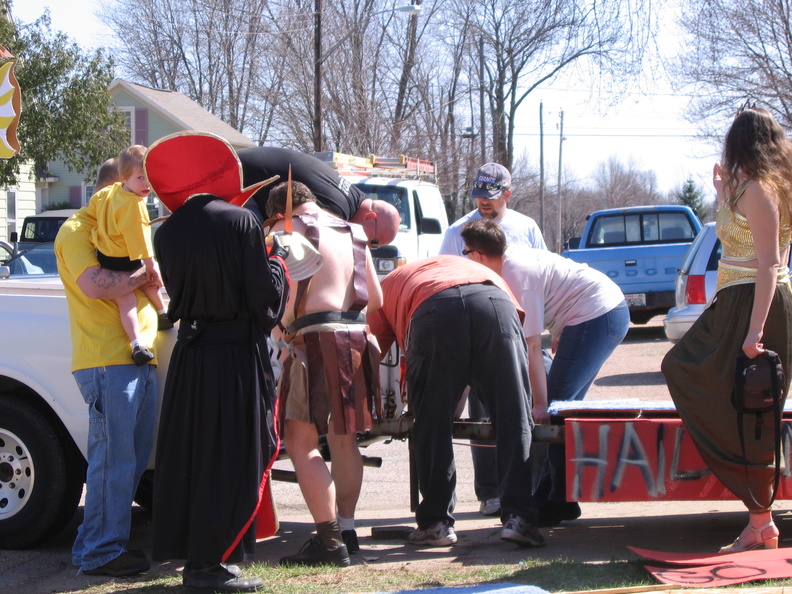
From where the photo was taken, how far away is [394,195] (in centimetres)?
1534

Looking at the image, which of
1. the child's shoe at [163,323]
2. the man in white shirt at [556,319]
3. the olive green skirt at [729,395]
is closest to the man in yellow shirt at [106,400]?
the child's shoe at [163,323]

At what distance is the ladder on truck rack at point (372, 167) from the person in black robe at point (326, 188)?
903 centimetres

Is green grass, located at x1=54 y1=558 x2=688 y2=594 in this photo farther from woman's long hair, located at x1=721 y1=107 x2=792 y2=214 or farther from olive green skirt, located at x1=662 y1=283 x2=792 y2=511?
woman's long hair, located at x1=721 y1=107 x2=792 y2=214

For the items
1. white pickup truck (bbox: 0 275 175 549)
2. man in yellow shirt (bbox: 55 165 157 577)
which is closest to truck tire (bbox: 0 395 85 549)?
white pickup truck (bbox: 0 275 175 549)

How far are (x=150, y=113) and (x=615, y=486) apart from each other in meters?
33.5

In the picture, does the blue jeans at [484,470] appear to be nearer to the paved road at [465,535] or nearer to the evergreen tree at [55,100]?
the paved road at [465,535]

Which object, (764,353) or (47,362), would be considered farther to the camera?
(47,362)

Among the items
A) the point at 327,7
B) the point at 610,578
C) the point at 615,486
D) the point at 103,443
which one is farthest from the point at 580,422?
the point at 327,7

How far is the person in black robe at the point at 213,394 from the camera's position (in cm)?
397

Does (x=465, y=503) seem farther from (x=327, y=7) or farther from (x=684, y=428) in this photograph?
(x=327, y=7)

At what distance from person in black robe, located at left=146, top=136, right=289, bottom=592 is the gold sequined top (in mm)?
2030

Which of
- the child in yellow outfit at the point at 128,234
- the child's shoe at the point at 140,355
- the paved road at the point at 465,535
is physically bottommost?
the paved road at the point at 465,535

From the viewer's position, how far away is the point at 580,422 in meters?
4.51

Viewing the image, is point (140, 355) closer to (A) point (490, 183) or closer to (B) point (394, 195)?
(A) point (490, 183)
